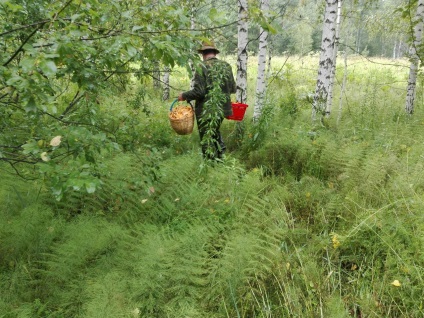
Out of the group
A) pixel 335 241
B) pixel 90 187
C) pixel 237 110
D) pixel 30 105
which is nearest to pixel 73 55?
pixel 30 105

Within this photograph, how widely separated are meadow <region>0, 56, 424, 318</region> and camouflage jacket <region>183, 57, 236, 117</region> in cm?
113

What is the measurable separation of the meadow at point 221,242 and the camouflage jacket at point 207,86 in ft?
3.69

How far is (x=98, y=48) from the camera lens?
2336 millimetres

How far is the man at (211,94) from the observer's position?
4949mm

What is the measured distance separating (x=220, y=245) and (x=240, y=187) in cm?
108

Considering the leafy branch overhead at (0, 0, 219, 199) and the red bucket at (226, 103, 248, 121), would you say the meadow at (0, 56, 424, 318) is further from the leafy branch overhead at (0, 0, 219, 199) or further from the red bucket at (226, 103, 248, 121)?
the red bucket at (226, 103, 248, 121)

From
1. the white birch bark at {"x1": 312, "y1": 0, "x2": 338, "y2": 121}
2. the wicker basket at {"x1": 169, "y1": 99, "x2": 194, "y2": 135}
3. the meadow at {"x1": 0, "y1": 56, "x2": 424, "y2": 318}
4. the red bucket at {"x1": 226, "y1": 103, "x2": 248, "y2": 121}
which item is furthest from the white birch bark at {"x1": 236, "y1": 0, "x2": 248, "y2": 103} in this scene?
the meadow at {"x1": 0, "y1": 56, "x2": 424, "y2": 318}

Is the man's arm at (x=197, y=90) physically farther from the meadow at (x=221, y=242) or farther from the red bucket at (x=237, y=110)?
the meadow at (x=221, y=242)

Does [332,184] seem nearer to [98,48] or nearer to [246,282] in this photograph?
[246,282]

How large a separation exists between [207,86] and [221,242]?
2.81 meters

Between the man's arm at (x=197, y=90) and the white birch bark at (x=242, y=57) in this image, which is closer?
the man's arm at (x=197, y=90)

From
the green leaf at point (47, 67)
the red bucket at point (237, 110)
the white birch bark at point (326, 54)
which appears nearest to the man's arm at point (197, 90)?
the red bucket at point (237, 110)

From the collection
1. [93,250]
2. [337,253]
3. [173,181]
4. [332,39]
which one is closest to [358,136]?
[332,39]

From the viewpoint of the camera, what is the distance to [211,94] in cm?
499
